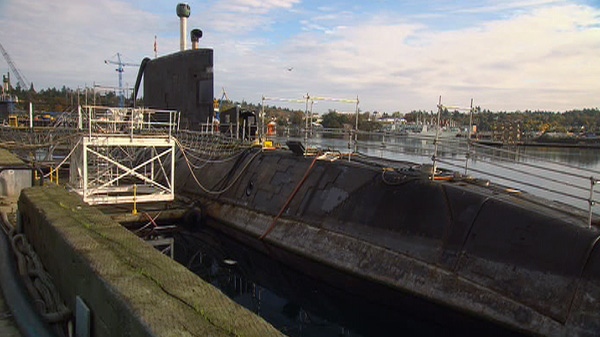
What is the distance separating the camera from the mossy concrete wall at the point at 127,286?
10.9 ft

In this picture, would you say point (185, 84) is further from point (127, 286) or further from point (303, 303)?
point (127, 286)

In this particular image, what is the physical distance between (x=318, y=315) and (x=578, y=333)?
180 inches

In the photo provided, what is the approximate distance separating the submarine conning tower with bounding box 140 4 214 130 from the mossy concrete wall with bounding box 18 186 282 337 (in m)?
12.7

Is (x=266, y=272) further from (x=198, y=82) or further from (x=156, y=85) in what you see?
(x=156, y=85)

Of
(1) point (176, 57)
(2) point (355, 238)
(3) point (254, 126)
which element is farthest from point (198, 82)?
(2) point (355, 238)

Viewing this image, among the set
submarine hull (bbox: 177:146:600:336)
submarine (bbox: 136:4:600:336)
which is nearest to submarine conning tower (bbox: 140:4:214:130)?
submarine (bbox: 136:4:600:336)

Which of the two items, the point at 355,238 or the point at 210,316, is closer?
the point at 210,316

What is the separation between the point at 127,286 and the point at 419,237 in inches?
266

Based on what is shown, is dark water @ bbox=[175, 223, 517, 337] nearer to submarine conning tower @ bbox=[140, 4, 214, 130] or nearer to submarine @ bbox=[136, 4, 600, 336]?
submarine @ bbox=[136, 4, 600, 336]

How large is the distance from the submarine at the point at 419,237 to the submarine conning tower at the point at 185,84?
415cm

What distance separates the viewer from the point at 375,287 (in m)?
9.62

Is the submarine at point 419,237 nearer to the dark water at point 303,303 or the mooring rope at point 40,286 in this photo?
the dark water at point 303,303

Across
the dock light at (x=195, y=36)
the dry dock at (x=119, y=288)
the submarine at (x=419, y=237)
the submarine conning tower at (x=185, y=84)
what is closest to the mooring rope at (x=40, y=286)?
the dry dock at (x=119, y=288)

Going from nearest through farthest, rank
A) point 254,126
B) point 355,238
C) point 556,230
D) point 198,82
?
1. point 556,230
2. point 355,238
3. point 198,82
4. point 254,126
